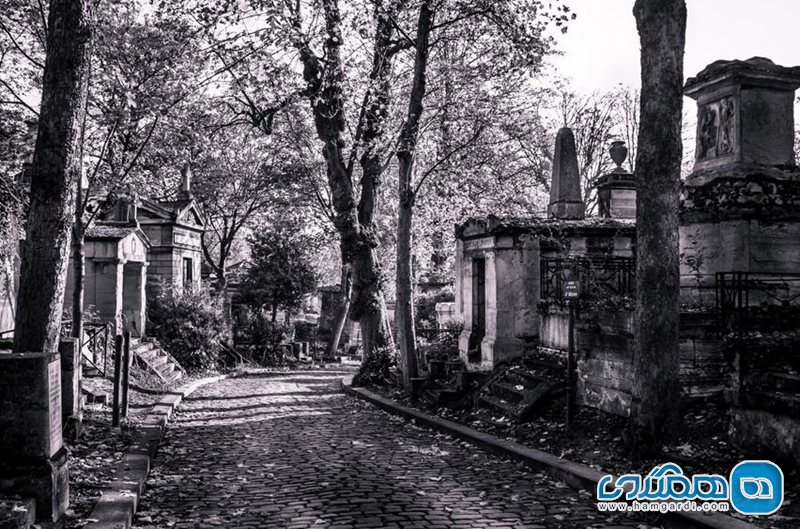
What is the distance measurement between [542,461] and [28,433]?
5230mm

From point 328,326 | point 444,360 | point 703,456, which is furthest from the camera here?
point 328,326

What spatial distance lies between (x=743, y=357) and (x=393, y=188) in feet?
77.9

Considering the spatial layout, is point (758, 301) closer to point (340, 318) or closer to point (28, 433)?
point (28, 433)

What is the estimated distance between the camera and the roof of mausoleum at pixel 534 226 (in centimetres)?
1354

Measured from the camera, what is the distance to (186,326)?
23953 mm

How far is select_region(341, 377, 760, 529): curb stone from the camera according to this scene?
19.0 ft

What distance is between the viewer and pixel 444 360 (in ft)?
49.5

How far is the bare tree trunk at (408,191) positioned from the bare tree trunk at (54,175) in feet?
24.0

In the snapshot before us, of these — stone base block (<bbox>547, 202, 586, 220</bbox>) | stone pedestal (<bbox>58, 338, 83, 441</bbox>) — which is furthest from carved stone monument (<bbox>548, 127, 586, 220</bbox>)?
stone pedestal (<bbox>58, 338, 83, 441</bbox>)

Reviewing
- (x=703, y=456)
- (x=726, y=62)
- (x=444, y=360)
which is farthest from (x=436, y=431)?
(x=726, y=62)

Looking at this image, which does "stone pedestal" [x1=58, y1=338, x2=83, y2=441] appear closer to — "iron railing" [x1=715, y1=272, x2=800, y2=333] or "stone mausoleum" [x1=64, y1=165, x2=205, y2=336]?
"stone mausoleum" [x1=64, y1=165, x2=205, y2=336]

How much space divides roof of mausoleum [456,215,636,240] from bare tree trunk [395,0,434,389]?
53.4 inches

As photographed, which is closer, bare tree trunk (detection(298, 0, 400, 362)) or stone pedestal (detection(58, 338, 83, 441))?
stone pedestal (detection(58, 338, 83, 441))

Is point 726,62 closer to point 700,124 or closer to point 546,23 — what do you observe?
point 700,124
